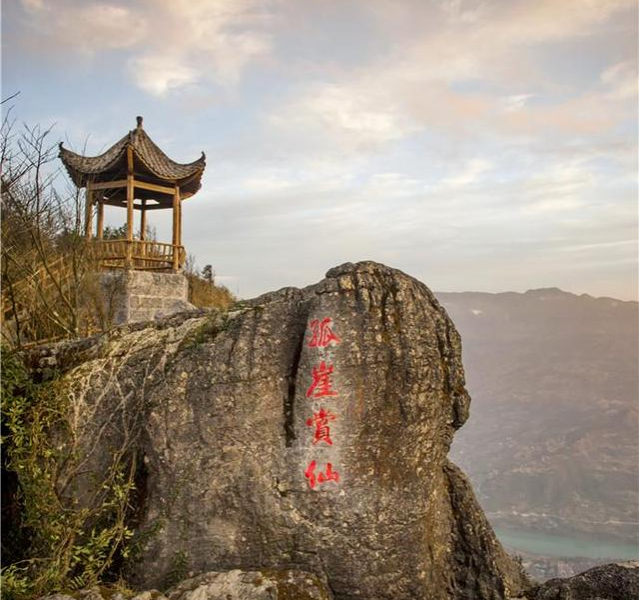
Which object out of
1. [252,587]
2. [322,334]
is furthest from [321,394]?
[252,587]

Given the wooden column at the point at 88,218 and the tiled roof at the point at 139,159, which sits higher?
the tiled roof at the point at 139,159

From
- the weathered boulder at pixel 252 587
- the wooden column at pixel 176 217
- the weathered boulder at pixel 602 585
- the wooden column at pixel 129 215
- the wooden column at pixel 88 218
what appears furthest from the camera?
the wooden column at pixel 176 217

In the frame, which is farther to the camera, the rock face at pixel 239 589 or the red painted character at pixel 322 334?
the red painted character at pixel 322 334

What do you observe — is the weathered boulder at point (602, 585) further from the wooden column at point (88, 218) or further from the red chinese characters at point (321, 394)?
the wooden column at point (88, 218)

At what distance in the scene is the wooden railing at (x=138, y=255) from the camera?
16.7m

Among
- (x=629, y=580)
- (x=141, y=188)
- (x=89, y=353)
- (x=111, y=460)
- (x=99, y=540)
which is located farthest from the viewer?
(x=141, y=188)

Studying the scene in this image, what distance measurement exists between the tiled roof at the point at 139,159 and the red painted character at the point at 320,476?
13198 millimetres

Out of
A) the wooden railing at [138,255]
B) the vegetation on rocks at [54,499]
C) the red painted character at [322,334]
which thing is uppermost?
the wooden railing at [138,255]

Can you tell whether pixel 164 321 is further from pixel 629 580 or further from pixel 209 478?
pixel 629 580

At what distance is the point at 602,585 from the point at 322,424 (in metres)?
2.98

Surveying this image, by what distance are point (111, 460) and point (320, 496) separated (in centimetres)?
Answer: 246

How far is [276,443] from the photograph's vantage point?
583 centimetres

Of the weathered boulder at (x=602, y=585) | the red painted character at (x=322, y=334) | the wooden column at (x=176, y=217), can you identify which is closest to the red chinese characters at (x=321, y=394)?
the red painted character at (x=322, y=334)

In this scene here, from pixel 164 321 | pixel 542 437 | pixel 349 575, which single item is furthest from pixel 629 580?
pixel 542 437
